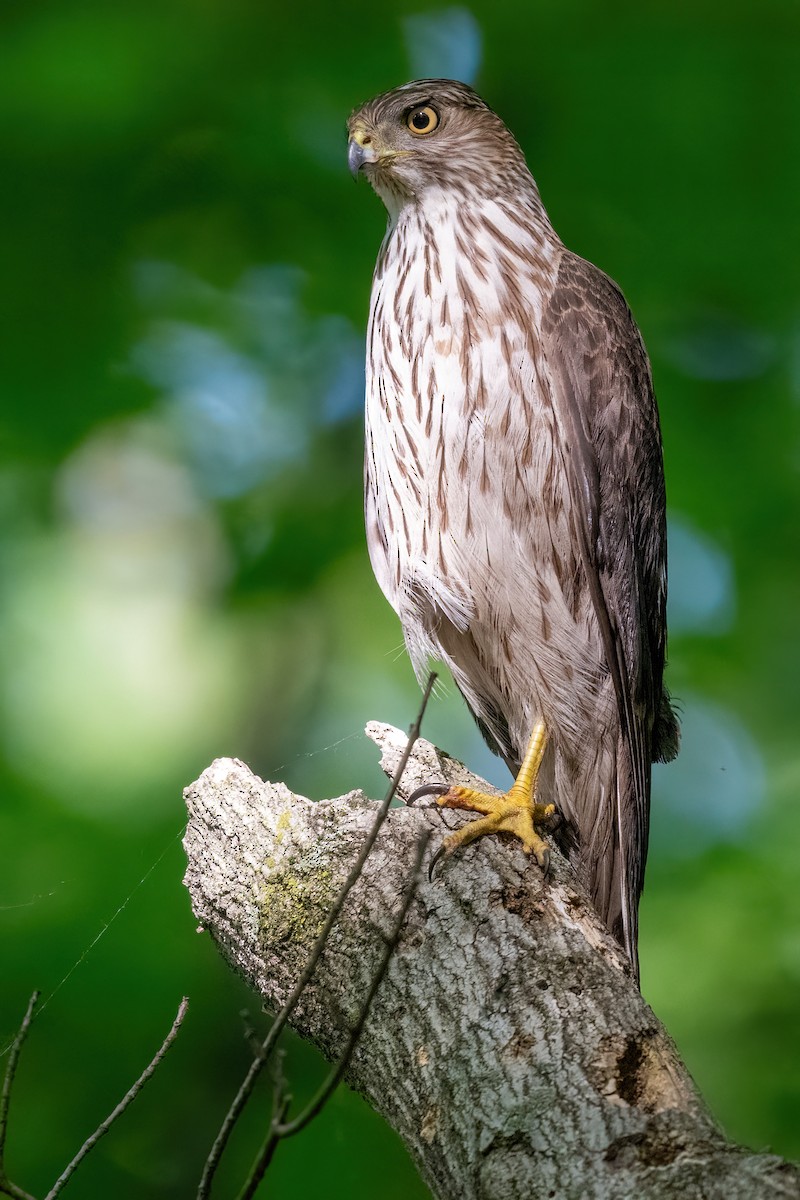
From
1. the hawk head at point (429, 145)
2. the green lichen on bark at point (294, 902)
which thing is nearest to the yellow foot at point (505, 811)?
the green lichen on bark at point (294, 902)

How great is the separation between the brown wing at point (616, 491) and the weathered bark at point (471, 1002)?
23.8 inches

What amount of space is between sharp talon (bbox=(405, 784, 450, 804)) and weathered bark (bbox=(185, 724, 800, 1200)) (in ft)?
0.27

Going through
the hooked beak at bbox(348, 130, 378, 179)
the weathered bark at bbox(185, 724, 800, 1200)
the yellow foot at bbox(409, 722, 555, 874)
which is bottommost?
the weathered bark at bbox(185, 724, 800, 1200)

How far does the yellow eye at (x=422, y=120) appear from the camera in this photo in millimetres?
3314

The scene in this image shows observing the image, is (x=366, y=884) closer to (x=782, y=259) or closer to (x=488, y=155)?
(x=488, y=155)

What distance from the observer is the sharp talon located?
2709mm

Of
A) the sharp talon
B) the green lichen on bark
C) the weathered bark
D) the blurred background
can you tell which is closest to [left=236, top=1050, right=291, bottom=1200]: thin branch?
the weathered bark

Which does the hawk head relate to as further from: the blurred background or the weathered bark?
the weathered bark

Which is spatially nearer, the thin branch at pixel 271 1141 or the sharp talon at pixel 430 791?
the thin branch at pixel 271 1141

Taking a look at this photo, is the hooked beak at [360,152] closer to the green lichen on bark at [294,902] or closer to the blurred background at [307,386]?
the blurred background at [307,386]

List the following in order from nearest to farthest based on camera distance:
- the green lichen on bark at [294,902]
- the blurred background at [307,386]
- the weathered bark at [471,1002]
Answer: the weathered bark at [471,1002] → the green lichen on bark at [294,902] → the blurred background at [307,386]

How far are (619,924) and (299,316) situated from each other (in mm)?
2652

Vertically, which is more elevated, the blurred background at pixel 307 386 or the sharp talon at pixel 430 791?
the blurred background at pixel 307 386

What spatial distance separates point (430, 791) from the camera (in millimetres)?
2721
